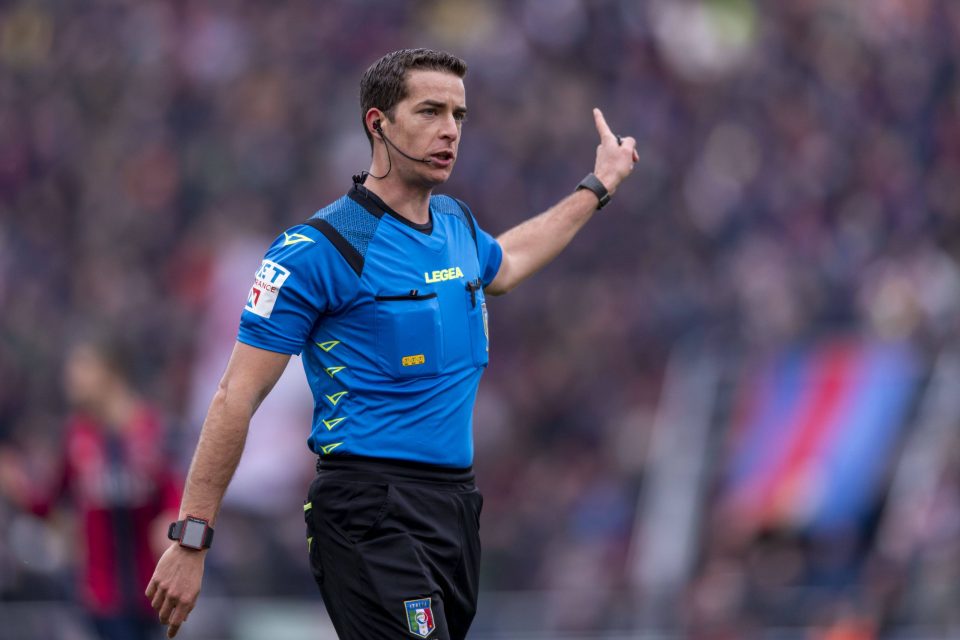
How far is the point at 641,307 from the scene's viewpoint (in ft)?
51.7

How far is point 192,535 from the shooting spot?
5062 mm

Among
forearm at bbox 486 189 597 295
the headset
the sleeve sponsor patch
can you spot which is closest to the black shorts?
the sleeve sponsor patch

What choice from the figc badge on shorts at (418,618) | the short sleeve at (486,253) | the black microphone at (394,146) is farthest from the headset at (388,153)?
the figc badge on shorts at (418,618)

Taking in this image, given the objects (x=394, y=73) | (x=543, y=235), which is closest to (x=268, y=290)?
(x=394, y=73)

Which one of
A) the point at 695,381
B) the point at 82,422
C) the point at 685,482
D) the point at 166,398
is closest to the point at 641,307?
the point at 695,381

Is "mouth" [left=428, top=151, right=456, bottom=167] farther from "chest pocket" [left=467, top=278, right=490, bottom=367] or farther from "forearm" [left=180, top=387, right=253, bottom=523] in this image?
"forearm" [left=180, top=387, right=253, bottom=523]

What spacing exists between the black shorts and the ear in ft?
3.59

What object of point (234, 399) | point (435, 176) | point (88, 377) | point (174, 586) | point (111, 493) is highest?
point (435, 176)

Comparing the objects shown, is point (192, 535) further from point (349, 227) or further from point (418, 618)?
point (349, 227)

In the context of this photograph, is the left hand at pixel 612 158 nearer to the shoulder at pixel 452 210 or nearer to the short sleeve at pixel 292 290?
the shoulder at pixel 452 210

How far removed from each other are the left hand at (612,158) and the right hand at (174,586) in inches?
90.3

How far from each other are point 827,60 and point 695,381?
5.71 meters

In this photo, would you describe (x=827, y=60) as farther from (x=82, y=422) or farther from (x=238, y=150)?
(x=82, y=422)

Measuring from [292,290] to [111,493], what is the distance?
4594mm
